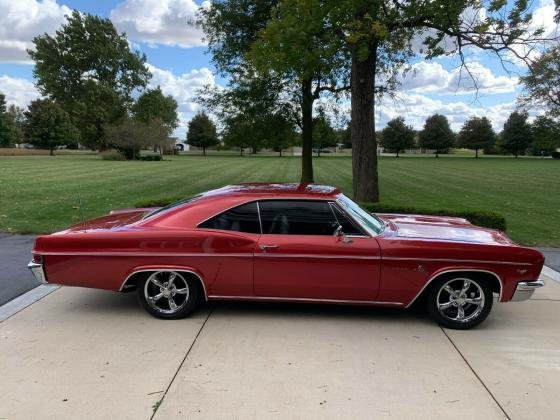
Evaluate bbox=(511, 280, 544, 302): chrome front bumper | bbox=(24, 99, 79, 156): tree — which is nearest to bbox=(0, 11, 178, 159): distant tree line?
bbox=(24, 99, 79, 156): tree

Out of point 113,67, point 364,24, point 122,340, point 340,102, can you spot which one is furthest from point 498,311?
point 113,67

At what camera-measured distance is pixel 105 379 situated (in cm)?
385

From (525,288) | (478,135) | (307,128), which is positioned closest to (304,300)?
(525,288)

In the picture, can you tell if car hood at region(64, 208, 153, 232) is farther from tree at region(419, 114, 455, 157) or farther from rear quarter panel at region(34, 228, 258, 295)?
tree at region(419, 114, 455, 157)

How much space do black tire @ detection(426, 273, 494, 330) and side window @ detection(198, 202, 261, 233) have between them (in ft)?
5.99

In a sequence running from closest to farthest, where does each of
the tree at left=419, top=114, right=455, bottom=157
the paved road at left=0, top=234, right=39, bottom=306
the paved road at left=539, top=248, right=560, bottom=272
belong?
the paved road at left=0, top=234, right=39, bottom=306, the paved road at left=539, top=248, right=560, bottom=272, the tree at left=419, top=114, right=455, bottom=157

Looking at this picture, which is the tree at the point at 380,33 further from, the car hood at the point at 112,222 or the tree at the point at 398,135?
the tree at the point at 398,135

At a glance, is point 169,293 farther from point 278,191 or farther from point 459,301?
point 459,301

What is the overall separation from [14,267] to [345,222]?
15.7 ft

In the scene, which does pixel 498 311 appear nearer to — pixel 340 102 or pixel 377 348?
pixel 377 348

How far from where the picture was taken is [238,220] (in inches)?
201

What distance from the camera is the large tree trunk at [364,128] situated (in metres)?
12.2

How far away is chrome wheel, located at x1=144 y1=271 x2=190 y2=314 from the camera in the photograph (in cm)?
507

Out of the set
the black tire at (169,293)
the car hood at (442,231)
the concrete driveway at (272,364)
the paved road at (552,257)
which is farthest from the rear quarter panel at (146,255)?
the paved road at (552,257)
